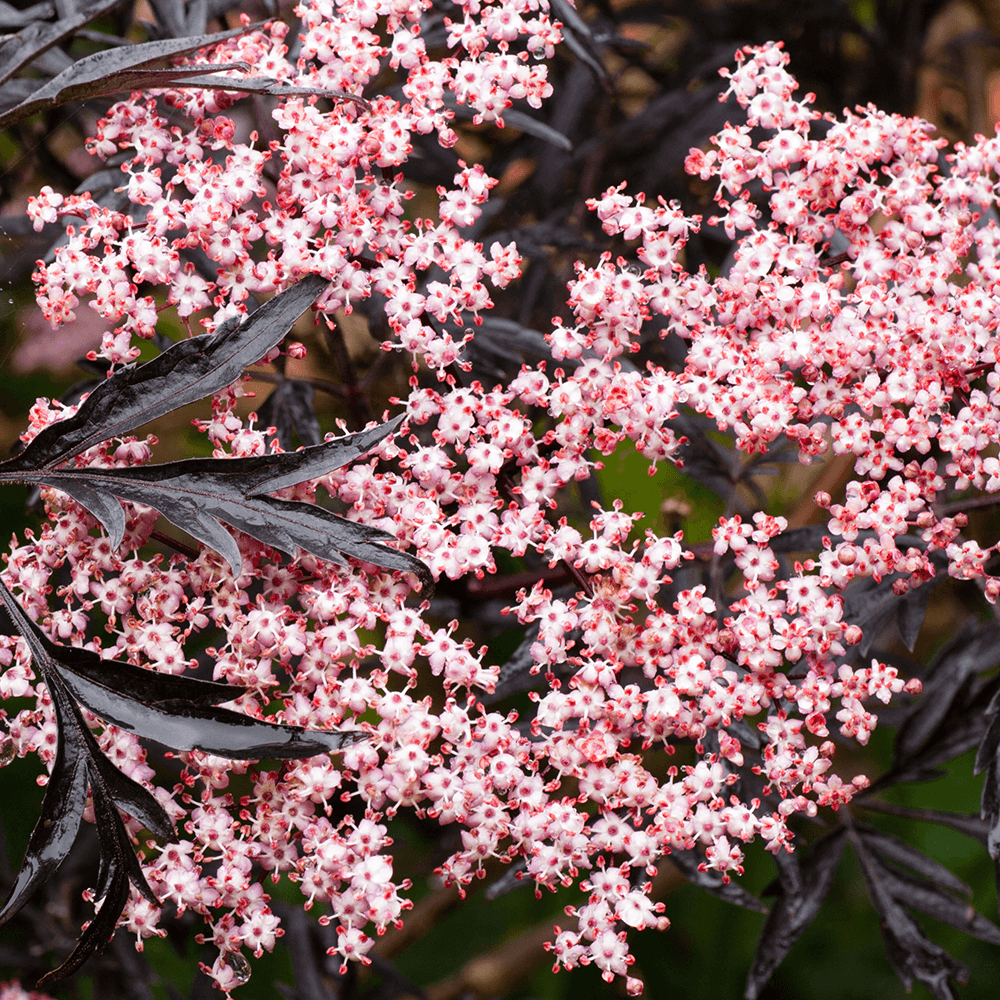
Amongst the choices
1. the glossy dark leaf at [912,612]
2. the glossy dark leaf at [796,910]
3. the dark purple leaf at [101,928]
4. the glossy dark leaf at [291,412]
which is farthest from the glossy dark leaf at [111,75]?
the glossy dark leaf at [796,910]

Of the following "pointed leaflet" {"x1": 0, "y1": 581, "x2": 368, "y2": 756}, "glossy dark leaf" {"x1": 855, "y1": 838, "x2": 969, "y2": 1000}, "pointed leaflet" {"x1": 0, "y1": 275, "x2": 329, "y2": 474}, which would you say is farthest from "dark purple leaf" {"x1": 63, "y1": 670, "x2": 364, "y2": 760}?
"glossy dark leaf" {"x1": 855, "y1": 838, "x2": 969, "y2": 1000}

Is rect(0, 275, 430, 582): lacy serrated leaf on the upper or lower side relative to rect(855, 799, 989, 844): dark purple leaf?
upper

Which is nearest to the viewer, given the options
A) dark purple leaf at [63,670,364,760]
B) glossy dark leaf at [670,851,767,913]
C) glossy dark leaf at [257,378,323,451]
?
dark purple leaf at [63,670,364,760]

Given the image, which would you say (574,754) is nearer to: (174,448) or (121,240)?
(121,240)

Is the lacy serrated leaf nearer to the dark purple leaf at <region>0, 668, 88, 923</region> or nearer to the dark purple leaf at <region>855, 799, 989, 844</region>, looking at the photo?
the dark purple leaf at <region>0, 668, 88, 923</region>

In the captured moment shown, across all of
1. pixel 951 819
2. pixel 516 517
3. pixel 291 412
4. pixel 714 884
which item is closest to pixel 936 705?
pixel 951 819

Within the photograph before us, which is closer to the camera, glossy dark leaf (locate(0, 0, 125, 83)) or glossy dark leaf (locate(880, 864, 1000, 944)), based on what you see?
glossy dark leaf (locate(0, 0, 125, 83))

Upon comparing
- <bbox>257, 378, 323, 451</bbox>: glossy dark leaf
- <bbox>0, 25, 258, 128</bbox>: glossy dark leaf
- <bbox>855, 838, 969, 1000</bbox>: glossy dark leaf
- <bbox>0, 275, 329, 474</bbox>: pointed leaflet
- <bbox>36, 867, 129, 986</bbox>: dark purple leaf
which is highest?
<bbox>0, 25, 258, 128</bbox>: glossy dark leaf

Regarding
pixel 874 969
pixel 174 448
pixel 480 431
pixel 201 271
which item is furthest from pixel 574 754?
pixel 874 969
